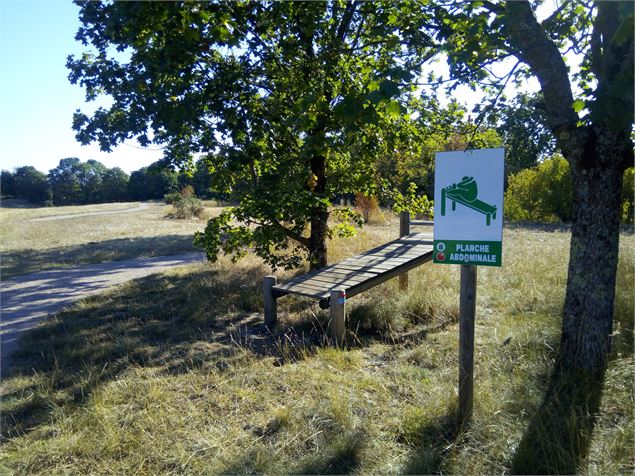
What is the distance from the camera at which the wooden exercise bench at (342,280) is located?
5.39m

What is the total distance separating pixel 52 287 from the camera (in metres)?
9.32

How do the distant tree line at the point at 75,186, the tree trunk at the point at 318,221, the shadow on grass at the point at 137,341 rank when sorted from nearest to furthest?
the shadow on grass at the point at 137,341
the tree trunk at the point at 318,221
the distant tree line at the point at 75,186

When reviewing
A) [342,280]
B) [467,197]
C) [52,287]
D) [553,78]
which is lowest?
[52,287]

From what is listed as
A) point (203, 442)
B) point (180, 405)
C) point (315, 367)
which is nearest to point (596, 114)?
point (315, 367)

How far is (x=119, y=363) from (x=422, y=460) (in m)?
3.24

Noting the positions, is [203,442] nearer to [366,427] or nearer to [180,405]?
[180,405]

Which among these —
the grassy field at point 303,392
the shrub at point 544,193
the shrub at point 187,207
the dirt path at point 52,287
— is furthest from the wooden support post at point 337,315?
the shrub at point 187,207

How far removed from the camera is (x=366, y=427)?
3.34 meters

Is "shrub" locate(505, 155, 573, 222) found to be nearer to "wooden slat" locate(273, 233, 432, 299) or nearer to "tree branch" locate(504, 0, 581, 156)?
"wooden slat" locate(273, 233, 432, 299)

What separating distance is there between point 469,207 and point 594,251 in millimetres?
1335

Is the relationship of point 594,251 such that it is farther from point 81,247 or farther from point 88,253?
point 81,247

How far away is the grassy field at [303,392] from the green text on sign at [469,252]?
3.35 ft

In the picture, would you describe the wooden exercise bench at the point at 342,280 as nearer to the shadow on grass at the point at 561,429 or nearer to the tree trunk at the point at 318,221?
the tree trunk at the point at 318,221

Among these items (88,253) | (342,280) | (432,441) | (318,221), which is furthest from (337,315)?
(88,253)
